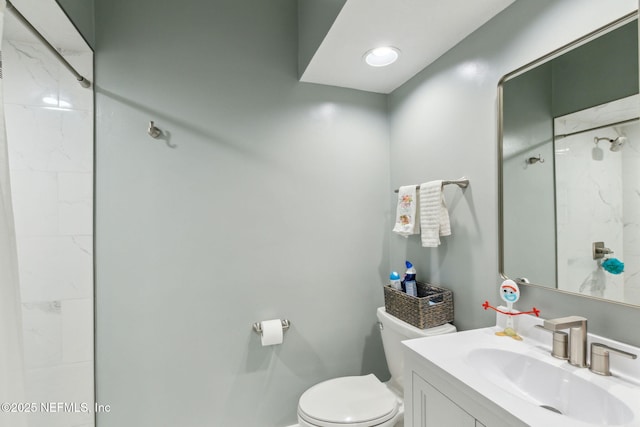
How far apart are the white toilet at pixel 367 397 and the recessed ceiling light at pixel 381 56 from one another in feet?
4.34

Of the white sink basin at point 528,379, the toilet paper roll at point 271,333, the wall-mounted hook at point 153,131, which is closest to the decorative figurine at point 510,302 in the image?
the white sink basin at point 528,379

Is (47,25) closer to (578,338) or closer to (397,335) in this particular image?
(397,335)

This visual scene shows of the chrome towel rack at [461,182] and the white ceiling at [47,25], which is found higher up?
the white ceiling at [47,25]

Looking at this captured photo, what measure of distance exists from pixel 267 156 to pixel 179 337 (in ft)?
3.44

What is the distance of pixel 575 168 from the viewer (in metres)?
1.03

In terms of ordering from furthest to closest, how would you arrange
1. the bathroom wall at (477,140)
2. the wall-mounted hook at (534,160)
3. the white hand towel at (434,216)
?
1. the white hand towel at (434,216)
2. the wall-mounted hook at (534,160)
3. the bathroom wall at (477,140)

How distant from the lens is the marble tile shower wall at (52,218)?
137cm

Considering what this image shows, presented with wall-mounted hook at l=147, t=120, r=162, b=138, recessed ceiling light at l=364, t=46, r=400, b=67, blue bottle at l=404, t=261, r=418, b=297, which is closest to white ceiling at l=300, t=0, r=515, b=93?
→ recessed ceiling light at l=364, t=46, r=400, b=67

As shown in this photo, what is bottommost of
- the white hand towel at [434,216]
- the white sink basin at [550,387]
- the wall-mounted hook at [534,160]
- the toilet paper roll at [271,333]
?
the toilet paper roll at [271,333]

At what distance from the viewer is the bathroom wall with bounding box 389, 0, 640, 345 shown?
1.00 meters

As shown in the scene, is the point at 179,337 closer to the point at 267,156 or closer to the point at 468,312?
the point at 267,156

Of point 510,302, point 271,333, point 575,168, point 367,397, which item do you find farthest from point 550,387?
point 271,333

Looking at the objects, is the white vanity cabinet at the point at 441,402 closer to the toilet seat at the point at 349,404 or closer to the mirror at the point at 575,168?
the toilet seat at the point at 349,404

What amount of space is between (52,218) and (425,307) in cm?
174
